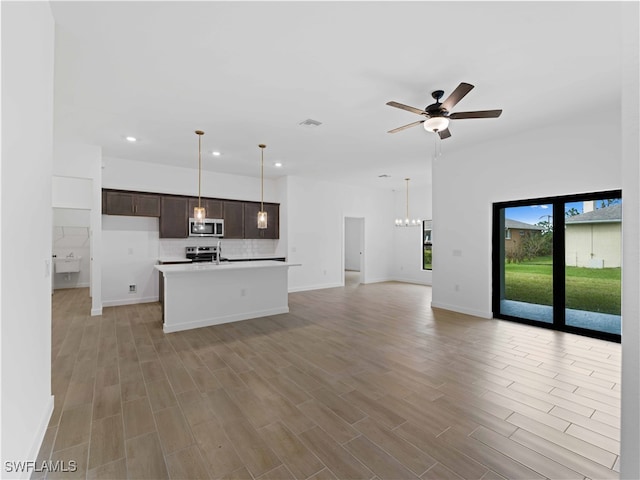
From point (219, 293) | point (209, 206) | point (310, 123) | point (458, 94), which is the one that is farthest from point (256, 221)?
point (458, 94)

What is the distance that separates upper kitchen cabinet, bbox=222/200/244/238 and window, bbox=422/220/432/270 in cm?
537

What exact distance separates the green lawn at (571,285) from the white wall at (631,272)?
14.4 ft

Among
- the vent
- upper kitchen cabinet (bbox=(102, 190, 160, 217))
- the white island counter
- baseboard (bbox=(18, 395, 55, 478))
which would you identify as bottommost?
baseboard (bbox=(18, 395, 55, 478))

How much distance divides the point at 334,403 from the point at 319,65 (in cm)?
301

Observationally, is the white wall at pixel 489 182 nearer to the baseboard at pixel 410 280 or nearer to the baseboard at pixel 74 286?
the baseboard at pixel 410 280

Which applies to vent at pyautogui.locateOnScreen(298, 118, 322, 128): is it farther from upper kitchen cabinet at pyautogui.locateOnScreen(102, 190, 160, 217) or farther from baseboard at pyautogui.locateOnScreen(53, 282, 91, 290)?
baseboard at pyautogui.locateOnScreen(53, 282, 91, 290)

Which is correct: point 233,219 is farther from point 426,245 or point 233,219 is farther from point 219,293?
point 426,245

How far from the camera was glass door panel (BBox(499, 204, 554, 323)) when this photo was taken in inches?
185

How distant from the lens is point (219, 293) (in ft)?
Answer: 15.9

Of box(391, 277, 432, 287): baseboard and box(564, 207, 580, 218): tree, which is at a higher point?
box(564, 207, 580, 218): tree

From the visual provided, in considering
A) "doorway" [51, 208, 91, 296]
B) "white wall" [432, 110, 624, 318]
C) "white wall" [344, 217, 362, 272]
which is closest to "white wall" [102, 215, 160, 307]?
"doorway" [51, 208, 91, 296]

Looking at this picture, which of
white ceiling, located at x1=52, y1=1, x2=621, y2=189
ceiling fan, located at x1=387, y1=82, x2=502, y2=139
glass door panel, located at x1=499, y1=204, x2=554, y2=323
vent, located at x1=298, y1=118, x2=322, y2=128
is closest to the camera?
white ceiling, located at x1=52, y1=1, x2=621, y2=189

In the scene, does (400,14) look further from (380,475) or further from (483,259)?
(483,259)

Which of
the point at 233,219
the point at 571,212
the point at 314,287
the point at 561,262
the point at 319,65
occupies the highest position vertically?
the point at 319,65
